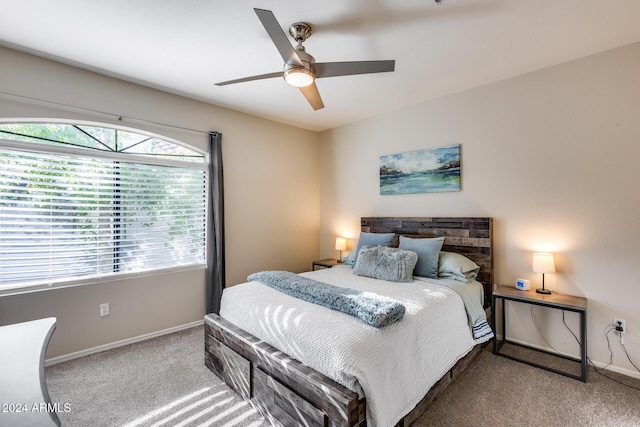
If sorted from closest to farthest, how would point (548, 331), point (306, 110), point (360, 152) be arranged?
1. point (548, 331)
2. point (306, 110)
3. point (360, 152)

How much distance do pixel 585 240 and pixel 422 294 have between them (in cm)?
158

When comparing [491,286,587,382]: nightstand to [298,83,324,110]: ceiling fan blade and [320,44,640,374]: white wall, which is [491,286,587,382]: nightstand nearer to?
[320,44,640,374]: white wall

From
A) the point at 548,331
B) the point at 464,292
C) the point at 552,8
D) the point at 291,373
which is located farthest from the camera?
the point at 548,331

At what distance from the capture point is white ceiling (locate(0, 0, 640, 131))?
192cm

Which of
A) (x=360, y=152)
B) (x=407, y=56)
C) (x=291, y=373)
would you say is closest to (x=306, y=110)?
(x=360, y=152)

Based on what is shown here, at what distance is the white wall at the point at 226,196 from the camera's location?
253 centimetres

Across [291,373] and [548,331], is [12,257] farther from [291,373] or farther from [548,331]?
[548,331]

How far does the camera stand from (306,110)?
385 centimetres

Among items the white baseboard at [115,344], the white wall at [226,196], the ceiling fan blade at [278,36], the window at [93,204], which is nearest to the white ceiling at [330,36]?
the white wall at [226,196]

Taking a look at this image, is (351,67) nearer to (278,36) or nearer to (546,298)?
(278,36)

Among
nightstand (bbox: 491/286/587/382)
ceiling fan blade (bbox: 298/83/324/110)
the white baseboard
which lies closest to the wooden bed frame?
nightstand (bbox: 491/286/587/382)

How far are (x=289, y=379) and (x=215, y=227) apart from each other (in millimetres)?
2283

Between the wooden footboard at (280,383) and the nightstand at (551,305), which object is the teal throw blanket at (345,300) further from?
the nightstand at (551,305)

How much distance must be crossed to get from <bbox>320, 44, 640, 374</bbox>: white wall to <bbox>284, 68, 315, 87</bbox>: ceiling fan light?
212 centimetres
